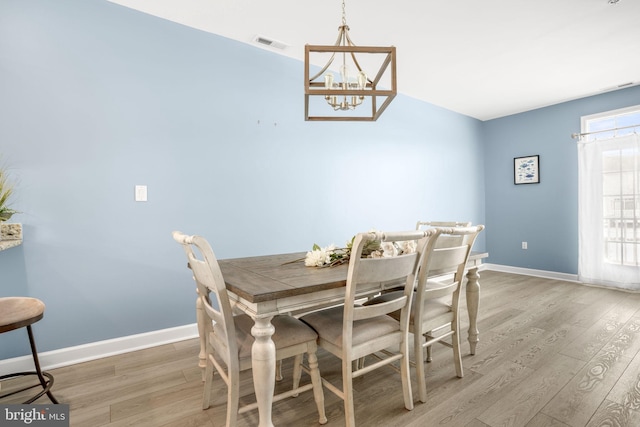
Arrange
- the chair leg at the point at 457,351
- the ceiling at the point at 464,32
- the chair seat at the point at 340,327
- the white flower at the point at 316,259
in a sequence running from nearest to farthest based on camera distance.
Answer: the chair seat at the point at 340,327 → the white flower at the point at 316,259 → the chair leg at the point at 457,351 → the ceiling at the point at 464,32

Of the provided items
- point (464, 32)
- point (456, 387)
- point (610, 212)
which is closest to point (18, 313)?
point (456, 387)

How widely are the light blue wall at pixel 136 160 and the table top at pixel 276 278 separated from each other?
3.02ft

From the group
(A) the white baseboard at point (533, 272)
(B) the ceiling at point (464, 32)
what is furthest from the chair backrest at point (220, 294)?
(A) the white baseboard at point (533, 272)

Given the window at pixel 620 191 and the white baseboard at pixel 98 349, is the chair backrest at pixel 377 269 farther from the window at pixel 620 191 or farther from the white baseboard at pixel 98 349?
the window at pixel 620 191

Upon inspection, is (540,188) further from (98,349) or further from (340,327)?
(98,349)

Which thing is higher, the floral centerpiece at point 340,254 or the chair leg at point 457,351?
the floral centerpiece at point 340,254

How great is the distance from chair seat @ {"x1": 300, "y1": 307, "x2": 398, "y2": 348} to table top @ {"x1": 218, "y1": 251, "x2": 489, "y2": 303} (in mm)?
238

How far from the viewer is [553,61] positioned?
10.4 feet

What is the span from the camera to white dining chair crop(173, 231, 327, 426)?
1246 millimetres

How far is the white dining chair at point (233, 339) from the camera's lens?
4.09 feet

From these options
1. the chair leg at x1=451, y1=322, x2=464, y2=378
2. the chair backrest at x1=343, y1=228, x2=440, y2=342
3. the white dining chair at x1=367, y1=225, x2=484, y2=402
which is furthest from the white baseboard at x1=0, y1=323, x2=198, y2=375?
the chair leg at x1=451, y1=322, x2=464, y2=378

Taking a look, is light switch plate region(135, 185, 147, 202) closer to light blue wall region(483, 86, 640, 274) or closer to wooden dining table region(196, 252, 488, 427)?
wooden dining table region(196, 252, 488, 427)

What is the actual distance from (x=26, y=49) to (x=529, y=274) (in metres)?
6.08

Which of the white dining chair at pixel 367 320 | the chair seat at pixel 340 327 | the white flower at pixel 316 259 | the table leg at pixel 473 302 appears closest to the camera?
the white dining chair at pixel 367 320
